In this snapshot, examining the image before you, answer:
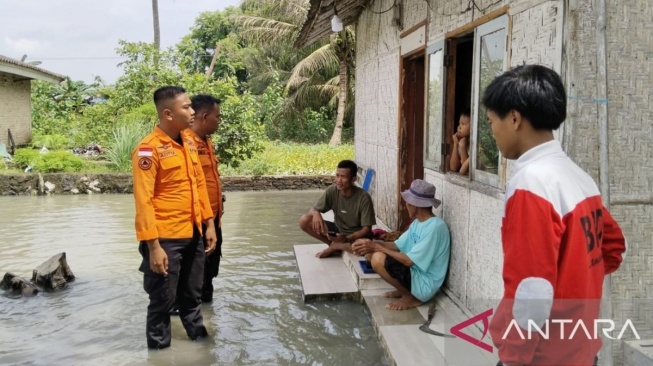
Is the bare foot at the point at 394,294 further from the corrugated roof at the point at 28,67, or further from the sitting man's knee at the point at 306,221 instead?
the corrugated roof at the point at 28,67

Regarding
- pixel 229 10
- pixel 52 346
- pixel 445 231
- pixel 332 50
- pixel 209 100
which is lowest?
pixel 52 346

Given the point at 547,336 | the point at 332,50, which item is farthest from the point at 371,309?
the point at 332,50

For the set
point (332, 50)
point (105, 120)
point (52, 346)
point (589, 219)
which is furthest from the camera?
point (332, 50)

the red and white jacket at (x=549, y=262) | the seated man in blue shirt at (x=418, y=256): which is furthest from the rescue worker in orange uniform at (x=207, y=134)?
the red and white jacket at (x=549, y=262)

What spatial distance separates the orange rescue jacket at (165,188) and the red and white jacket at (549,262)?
2.82 metres

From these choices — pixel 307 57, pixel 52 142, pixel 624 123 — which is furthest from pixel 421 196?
pixel 307 57

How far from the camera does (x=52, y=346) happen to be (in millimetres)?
4656

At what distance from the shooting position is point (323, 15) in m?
8.43

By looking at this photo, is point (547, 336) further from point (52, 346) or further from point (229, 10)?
point (229, 10)

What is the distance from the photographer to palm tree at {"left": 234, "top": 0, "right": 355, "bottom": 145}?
23.0 m

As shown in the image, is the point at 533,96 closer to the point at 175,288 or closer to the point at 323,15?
the point at 175,288

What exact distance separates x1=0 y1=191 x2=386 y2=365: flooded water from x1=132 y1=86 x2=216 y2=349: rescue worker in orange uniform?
0.47 metres

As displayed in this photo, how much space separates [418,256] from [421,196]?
497 mm

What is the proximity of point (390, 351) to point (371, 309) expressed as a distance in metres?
0.88
